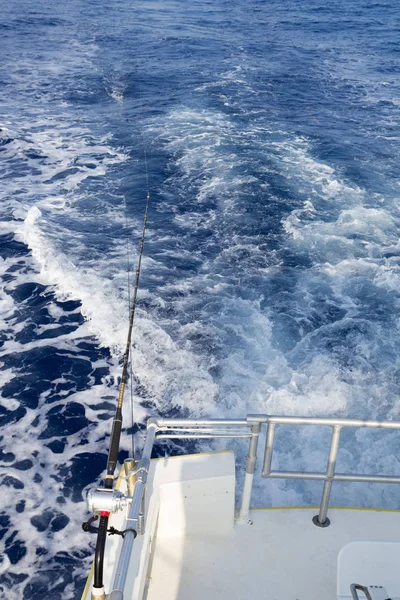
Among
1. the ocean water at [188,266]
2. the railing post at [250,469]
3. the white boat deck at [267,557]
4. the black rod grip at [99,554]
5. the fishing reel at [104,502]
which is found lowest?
the ocean water at [188,266]

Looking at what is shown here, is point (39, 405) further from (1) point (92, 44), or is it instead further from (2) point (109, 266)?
(1) point (92, 44)

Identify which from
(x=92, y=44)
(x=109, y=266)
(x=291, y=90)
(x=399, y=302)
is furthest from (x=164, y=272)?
(x=92, y=44)

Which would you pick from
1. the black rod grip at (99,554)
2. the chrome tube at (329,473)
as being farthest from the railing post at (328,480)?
the black rod grip at (99,554)

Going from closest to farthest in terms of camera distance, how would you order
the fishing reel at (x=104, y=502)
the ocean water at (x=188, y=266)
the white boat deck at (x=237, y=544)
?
the fishing reel at (x=104, y=502), the white boat deck at (x=237, y=544), the ocean water at (x=188, y=266)

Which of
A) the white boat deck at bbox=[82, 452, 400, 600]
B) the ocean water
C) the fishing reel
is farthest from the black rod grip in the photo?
the ocean water

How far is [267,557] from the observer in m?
3.42

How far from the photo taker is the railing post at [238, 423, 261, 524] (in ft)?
10.5

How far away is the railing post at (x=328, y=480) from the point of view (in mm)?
3135

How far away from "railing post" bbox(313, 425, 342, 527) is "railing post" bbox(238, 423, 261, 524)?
425 mm

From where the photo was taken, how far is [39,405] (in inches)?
278

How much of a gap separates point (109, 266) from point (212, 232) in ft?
6.97

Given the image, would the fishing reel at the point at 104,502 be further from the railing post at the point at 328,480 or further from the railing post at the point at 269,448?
the railing post at the point at 328,480

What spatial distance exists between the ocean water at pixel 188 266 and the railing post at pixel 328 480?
248 cm

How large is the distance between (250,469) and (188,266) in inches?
257
